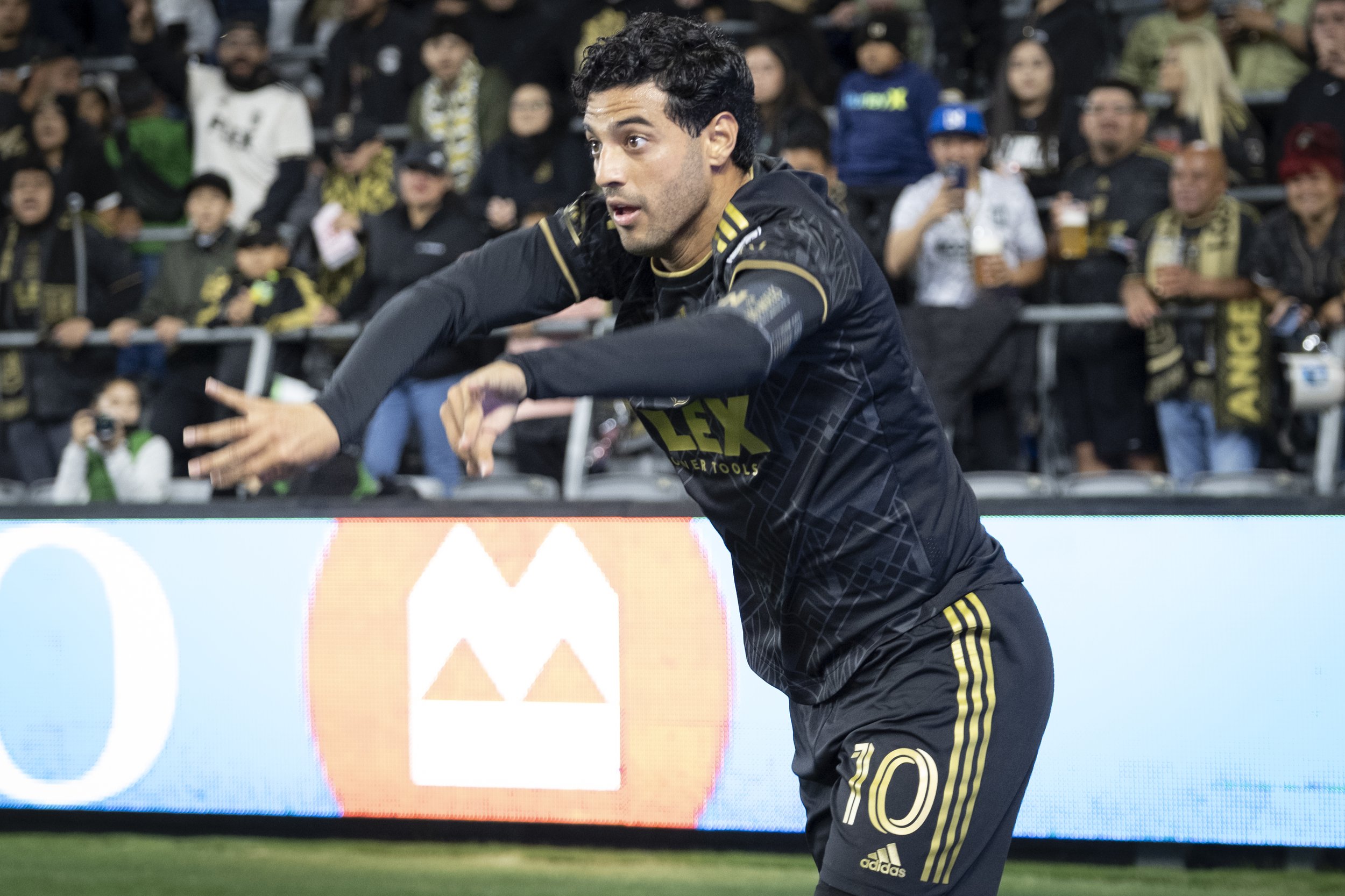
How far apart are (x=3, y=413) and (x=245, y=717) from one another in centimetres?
325

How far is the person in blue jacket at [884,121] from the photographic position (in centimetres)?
739

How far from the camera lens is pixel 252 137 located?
877cm

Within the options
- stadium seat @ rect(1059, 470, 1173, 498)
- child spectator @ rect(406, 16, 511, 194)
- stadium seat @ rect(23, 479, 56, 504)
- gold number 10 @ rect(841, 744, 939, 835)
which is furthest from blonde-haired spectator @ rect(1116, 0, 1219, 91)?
stadium seat @ rect(23, 479, 56, 504)

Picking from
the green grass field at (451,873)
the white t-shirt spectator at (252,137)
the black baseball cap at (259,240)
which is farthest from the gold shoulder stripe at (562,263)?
the white t-shirt spectator at (252,137)

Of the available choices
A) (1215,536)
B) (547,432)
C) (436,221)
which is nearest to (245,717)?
(547,432)

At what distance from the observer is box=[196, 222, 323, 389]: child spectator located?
7.14 meters

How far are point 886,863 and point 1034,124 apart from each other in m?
5.44

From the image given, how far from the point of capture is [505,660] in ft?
17.4

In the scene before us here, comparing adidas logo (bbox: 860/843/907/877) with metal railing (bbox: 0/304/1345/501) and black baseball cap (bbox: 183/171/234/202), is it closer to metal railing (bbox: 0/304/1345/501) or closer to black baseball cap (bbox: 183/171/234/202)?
metal railing (bbox: 0/304/1345/501)

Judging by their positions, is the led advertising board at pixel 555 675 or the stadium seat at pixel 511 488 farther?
the stadium seat at pixel 511 488

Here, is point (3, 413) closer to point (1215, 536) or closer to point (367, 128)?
point (367, 128)

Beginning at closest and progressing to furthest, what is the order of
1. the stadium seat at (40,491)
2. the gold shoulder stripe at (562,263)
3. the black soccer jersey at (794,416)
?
the black soccer jersey at (794,416) < the gold shoulder stripe at (562,263) < the stadium seat at (40,491)

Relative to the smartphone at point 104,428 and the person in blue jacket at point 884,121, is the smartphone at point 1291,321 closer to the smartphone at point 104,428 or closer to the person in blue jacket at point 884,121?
the person in blue jacket at point 884,121

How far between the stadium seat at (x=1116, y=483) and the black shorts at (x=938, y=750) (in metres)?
2.68
